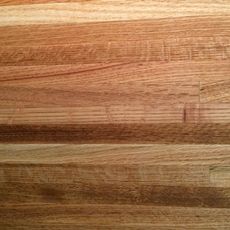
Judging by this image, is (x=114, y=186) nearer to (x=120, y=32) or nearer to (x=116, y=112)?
(x=116, y=112)

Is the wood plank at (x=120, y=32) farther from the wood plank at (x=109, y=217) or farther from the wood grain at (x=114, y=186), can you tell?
the wood plank at (x=109, y=217)

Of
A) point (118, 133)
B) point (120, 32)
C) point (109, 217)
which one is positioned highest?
point (120, 32)

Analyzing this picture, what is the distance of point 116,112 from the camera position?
0.68m

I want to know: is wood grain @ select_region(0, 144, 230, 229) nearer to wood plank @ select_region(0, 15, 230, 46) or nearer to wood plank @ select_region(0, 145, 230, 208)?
wood plank @ select_region(0, 145, 230, 208)

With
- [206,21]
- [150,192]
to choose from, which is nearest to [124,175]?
[150,192]

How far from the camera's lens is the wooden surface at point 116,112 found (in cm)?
66

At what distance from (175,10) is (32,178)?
0.46 m

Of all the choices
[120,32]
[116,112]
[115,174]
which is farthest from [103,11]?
[115,174]

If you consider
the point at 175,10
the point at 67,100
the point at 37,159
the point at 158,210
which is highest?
the point at 175,10

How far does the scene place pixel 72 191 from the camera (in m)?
0.73

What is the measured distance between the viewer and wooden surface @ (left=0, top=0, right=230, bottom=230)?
66 cm

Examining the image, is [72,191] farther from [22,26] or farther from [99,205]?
[22,26]

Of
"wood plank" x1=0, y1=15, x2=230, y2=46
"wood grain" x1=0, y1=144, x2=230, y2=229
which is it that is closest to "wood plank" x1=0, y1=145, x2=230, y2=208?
"wood grain" x1=0, y1=144, x2=230, y2=229

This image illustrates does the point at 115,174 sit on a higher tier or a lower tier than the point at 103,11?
lower
